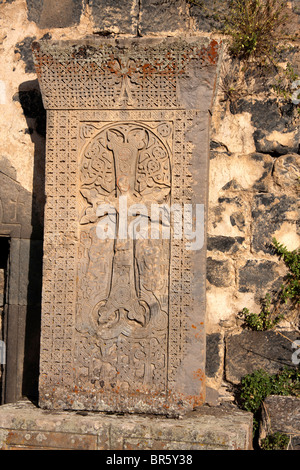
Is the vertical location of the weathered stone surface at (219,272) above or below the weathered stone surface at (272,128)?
below

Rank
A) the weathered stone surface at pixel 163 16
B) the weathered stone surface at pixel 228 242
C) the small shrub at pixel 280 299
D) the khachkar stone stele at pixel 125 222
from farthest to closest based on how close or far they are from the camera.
Result: the weathered stone surface at pixel 163 16 → the weathered stone surface at pixel 228 242 → the small shrub at pixel 280 299 → the khachkar stone stele at pixel 125 222

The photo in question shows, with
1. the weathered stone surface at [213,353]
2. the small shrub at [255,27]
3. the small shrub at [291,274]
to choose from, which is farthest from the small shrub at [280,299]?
the small shrub at [255,27]

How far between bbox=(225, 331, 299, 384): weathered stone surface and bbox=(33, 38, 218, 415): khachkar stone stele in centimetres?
40

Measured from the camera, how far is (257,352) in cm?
348

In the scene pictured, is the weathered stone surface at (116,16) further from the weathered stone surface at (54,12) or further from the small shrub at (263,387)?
the small shrub at (263,387)

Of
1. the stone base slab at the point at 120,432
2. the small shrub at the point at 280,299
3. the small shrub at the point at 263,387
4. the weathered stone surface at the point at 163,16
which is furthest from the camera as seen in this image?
the weathered stone surface at the point at 163,16

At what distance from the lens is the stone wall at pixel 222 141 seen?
11.6ft

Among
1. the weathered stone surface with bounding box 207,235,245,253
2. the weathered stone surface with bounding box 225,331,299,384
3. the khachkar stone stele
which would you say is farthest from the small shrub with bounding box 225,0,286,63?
the weathered stone surface with bounding box 225,331,299,384

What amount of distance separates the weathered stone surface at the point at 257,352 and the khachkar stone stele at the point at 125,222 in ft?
1.31

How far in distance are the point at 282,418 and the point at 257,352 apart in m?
0.41

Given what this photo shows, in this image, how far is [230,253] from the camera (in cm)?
359

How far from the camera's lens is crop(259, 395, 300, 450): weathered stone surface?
322 cm

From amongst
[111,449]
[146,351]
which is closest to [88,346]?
[146,351]

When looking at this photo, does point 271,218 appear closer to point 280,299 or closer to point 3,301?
point 280,299
